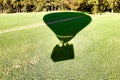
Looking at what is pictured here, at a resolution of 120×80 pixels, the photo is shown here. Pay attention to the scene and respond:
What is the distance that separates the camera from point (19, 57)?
32.9ft

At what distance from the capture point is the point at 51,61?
9391 millimetres

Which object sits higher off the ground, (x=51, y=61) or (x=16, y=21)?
Result: (x=51, y=61)

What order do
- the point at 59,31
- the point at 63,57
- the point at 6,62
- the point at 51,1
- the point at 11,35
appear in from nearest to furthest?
the point at 6,62, the point at 63,57, the point at 11,35, the point at 59,31, the point at 51,1

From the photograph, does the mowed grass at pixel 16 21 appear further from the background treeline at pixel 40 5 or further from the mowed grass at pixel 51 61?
the background treeline at pixel 40 5

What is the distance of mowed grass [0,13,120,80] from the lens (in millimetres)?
7898

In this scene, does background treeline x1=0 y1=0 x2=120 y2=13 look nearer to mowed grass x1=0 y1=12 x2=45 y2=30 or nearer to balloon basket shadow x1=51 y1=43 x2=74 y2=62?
Answer: mowed grass x1=0 y1=12 x2=45 y2=30

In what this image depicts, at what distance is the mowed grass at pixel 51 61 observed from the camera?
7898mm

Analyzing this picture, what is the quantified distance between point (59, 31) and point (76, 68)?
308 inches

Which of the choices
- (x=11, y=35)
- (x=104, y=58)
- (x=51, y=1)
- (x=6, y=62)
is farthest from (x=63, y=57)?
(x=51, y=1)

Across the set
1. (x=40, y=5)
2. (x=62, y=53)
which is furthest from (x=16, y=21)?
(x=40, y=5)

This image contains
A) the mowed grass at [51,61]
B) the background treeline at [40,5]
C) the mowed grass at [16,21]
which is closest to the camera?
the mowed grass at [51,61]

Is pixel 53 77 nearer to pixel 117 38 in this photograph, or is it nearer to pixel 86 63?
pixel 86 63

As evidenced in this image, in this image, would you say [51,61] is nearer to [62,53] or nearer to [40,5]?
[62,53]

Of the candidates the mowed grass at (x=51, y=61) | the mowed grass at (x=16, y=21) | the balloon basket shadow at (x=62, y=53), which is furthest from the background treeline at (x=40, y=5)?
the balloon basket shadow at (x=62, y=53)
